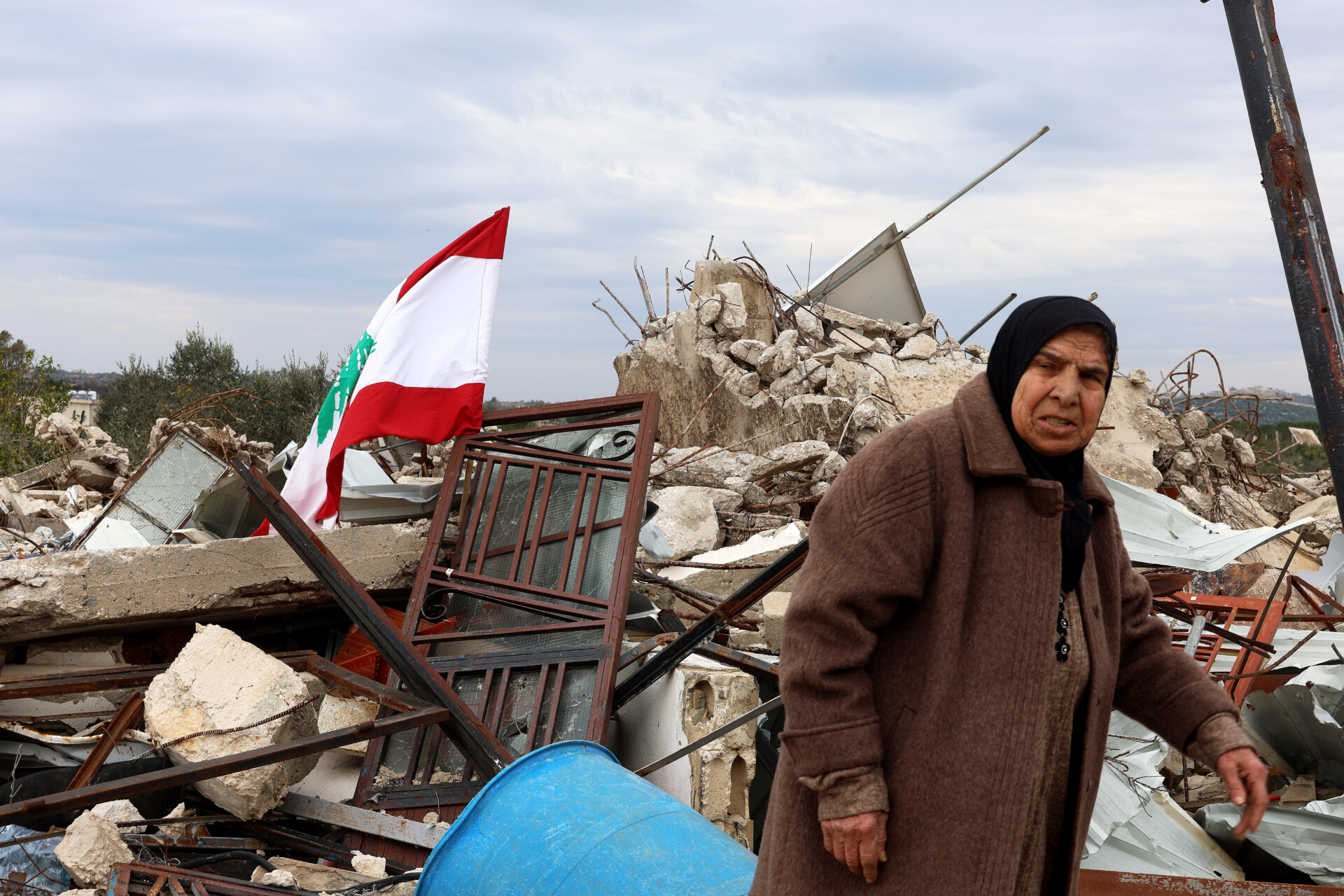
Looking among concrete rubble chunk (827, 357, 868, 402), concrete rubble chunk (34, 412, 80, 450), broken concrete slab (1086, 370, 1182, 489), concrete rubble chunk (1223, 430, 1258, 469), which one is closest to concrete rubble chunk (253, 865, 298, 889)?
concrete rubble chunk (827, 357, 868, 402)

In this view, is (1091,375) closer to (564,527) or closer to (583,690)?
(583,690)

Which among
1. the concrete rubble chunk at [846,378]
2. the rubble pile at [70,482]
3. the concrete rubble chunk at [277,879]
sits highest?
the concrete rubble chunk at [846,378]

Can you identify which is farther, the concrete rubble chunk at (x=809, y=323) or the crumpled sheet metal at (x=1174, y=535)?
the concrete rubble chunk at (x=809, y=323)

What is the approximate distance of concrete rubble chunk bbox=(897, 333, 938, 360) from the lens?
35.7ft

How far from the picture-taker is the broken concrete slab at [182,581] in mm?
4359

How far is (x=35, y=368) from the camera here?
26719mm

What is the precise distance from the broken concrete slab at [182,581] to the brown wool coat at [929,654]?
3851mm

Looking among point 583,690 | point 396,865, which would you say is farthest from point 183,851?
point 583,690

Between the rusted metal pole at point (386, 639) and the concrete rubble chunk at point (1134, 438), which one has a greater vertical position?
the concrete rubble chunk at point (1134, 438)

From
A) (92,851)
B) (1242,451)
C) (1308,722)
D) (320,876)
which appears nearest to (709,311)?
(1242,451)

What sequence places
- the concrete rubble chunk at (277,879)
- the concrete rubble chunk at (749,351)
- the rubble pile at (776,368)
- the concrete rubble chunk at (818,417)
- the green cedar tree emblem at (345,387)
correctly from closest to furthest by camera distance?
the concrete rubble chunk at (277,879), the green cedar tree emblem at (345,387), the concrete rubble chunk at (818,417), the rubble pile at (776,368), the concrete rubble chunk at (749,351)

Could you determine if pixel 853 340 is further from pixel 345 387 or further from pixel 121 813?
pixel 121 813

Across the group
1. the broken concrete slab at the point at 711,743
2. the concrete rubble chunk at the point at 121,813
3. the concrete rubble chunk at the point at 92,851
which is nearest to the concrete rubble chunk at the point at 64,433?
the concrete rubble chunk at the point at 121,813

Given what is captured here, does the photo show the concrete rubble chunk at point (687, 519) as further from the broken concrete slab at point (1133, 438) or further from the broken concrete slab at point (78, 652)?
the broken concrete slab at point (1133, 438)
